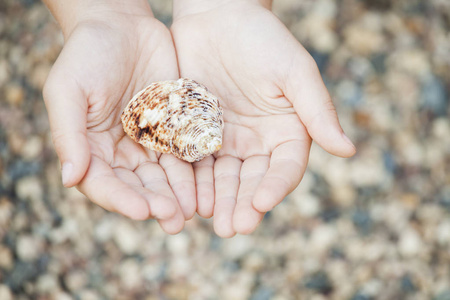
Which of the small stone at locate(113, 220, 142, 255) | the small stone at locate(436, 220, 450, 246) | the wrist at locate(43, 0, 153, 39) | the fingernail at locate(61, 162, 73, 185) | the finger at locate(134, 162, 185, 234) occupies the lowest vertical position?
the small stone at locate(113, 220, 142, 255)

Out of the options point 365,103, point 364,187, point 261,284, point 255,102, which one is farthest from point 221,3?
point 261,284

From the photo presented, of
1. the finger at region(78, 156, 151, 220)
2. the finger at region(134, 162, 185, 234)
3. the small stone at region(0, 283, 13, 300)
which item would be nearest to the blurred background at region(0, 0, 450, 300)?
the small stone at region(0, 283, 13, 300)

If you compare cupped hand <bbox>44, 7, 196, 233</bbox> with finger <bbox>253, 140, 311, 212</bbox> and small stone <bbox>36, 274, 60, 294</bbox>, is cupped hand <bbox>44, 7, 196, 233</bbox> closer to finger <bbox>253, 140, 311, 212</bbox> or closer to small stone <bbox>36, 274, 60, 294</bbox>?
finger <bbox>253, 140, 311, 212</bbox>

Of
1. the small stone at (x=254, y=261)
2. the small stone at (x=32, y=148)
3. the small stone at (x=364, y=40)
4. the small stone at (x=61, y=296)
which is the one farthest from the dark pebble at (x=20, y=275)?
the small stone at (x=364, y=40)

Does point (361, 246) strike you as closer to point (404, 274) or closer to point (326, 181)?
point (404, 274)

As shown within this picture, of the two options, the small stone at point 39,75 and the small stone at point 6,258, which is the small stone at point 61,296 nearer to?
the small stone at point 6,258

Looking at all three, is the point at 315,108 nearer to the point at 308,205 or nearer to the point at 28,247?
the point at 308,205

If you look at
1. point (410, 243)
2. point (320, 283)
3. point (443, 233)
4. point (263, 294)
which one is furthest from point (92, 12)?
point (443, 233)
